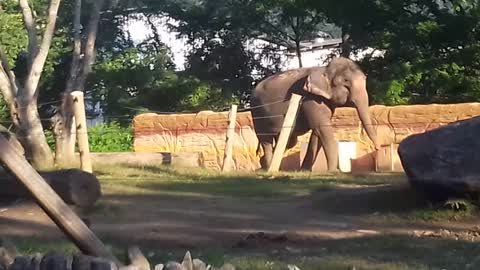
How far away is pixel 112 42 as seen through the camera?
1455 inches

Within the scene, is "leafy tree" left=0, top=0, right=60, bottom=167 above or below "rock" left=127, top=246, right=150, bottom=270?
above

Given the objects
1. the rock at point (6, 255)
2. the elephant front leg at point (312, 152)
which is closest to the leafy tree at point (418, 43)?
the elephant front leg at point (312, 152)

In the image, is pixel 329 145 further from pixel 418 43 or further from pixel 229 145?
pixel 418 43

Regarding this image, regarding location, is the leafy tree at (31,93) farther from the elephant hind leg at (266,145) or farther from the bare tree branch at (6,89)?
the elephant hind leg at (266,145)

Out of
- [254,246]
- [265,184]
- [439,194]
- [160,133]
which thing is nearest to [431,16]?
[160,133]

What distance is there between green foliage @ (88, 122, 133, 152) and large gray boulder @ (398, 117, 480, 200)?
61.3ft

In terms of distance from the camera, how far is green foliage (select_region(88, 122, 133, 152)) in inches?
1227

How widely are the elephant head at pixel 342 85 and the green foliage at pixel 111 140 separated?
9.65 m

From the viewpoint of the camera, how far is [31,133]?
72.4 ft

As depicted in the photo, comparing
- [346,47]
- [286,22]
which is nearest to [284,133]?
[346,47]

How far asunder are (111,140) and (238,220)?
787 inches

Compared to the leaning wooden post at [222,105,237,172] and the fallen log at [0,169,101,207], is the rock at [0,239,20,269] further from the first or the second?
the leaning wooden post at [222,105,237,172]

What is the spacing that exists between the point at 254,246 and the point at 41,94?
2421 centimetres

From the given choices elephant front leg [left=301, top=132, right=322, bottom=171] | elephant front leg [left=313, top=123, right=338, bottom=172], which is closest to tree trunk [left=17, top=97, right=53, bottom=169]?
elephant front leg [left=301, top=132, right=322, bottom=171]
